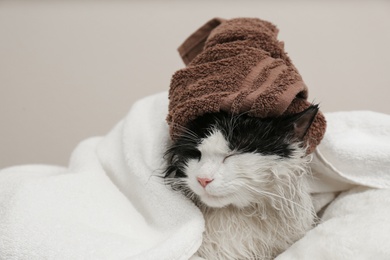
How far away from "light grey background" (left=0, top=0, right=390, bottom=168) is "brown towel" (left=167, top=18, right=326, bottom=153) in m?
0.55

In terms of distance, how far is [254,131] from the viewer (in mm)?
572

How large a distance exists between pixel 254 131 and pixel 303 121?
0.25 feet

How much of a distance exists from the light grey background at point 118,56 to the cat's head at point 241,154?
611 mm

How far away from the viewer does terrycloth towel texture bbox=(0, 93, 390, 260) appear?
564 mm

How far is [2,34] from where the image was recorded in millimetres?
1211

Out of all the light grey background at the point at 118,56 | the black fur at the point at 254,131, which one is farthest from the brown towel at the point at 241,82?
the light grey background at the point at 118,56

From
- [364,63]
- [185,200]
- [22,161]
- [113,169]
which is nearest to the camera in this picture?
[185,200]

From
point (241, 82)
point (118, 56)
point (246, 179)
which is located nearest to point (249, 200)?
point (246, 179)

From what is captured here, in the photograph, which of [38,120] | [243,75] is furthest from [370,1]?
[38,120]

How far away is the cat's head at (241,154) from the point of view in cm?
56

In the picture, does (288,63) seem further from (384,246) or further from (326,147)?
(384,246)

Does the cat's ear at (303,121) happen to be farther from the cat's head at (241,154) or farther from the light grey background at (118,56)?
the light grey background at (118,56)

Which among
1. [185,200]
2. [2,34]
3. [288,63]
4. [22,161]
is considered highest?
[2,34]

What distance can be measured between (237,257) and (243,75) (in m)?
0.30
